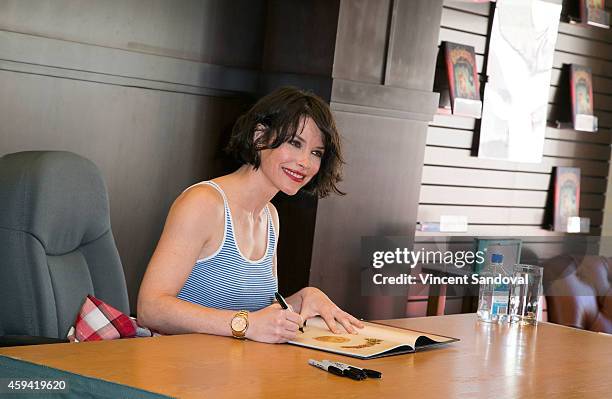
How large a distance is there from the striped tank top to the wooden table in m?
0.43

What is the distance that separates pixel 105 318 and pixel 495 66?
3661mm

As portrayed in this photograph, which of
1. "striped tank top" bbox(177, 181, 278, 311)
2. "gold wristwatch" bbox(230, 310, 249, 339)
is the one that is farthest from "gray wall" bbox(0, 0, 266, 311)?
"gold wristwatch" bbox(230, 310, 249, 339)

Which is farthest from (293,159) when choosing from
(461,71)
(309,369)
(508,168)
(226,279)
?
(508,168)

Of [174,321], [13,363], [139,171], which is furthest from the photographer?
[139,171]

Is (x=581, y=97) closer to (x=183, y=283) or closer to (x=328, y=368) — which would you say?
(x=183, y=283)

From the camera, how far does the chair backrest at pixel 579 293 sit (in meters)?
4.93

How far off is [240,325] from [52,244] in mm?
816

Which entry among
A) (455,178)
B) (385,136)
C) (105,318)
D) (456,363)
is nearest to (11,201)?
(105,318)

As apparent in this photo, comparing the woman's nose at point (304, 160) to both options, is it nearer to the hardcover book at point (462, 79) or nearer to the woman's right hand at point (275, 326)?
the woman's right hand at point (275, 326)

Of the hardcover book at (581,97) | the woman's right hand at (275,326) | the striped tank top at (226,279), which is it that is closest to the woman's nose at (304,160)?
the striped tank top at (226,279)

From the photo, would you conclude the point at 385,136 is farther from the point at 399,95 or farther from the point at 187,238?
the point at 187,238

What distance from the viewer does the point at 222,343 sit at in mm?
2287

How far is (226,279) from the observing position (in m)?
2.77

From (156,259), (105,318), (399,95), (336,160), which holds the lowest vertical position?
(105,318)
